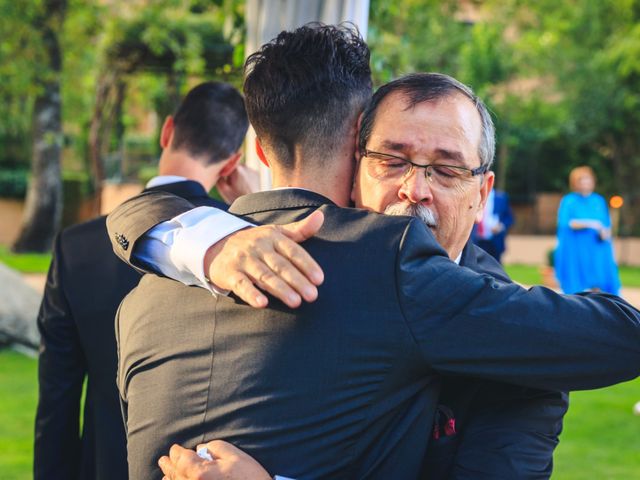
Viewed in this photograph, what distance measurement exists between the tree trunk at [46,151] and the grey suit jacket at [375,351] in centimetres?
1710

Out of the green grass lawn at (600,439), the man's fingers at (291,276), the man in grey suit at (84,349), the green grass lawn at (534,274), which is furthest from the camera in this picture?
the green grass lawn at (534,274)

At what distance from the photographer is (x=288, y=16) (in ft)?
14.3

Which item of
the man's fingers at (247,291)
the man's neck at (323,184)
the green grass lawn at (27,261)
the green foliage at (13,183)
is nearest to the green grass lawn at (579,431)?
the man's neck at (323,184)

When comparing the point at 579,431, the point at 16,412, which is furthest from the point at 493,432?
the point at 16,412

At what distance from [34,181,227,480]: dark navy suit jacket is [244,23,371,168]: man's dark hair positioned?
4.05 feet

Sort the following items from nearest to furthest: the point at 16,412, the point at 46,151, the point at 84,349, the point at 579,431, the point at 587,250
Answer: the point at 84,349
the point at 579,431
the point at 16,412
the point at 587,250
the point at 46,151

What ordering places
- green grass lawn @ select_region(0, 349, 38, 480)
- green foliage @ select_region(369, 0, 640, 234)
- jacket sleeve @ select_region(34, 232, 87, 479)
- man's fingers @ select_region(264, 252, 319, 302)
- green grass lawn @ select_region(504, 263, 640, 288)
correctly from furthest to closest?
green foliage @ select_region(369, 0, 640, 234) < green grass lawn @ select_region(504, 263, 640, 288) < green grass lawn @ select_region(0, 349, 38, 480) < jacket sleeve @ select_region(34, 232, 87, 479) < man's fingers @ select_region(264, 252, 319, 302)

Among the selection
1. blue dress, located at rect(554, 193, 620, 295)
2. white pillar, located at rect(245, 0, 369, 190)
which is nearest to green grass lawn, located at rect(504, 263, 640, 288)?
blue dress, located at rect(554, 193, 620, 295)

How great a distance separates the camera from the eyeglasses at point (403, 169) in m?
2.19

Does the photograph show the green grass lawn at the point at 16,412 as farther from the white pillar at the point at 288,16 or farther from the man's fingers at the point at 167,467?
the man's fingers at the point at 167,467

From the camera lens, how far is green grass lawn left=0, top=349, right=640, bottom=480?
6.39 metres

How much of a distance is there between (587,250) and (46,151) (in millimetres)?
12042

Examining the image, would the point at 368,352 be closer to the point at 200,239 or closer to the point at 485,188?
the point at 200,239

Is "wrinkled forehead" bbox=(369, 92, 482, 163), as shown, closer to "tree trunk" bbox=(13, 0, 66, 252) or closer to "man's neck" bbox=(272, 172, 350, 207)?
"man's neck" bbox=(272, 172, 350, 207)
